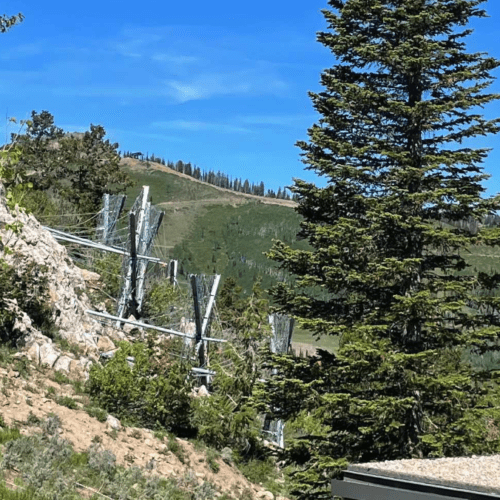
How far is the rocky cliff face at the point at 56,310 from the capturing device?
61.0 feet

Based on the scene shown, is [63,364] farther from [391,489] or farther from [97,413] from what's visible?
[391,489]

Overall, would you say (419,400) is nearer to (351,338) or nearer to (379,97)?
(351,338)

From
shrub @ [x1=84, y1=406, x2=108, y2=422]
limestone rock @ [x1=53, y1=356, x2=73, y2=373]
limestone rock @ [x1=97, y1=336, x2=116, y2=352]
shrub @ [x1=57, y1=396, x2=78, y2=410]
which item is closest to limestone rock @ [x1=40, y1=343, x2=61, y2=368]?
limestone rock @ [x1=53, y1=356, x2=73, y2=373]

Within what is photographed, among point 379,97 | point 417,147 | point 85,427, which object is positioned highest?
point 379,97

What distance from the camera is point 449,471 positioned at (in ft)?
Result: 22.2

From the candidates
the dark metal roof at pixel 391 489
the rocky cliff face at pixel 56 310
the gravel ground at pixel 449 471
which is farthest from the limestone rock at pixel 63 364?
the dark metal roof at pixel 391 489

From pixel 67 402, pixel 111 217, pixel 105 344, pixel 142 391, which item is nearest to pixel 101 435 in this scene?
pixel 67 402

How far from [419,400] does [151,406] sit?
8184 millimetres

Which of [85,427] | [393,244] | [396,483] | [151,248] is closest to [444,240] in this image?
[393,244]

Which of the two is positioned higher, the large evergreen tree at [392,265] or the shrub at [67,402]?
the large evergreen tree at [392,265]

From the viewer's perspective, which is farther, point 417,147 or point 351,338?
point 417,147

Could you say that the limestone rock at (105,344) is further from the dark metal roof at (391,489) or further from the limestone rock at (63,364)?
the dark metal roof at (391,489)

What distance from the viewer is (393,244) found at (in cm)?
1401

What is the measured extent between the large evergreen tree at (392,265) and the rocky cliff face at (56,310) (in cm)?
747
